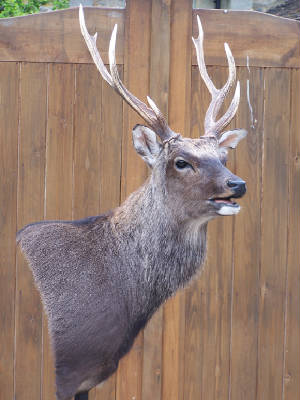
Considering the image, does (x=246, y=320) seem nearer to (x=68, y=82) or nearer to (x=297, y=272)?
(x=297, y=272)

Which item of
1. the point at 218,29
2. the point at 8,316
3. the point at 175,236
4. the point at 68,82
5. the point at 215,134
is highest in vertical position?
the point at 218,29

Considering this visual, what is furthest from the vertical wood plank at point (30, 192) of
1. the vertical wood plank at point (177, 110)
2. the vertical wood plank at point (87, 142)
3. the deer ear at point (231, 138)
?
the deer ear at point (231, 138)

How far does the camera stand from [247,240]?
11.3 ft

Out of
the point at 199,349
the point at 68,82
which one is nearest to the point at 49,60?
the point at 68,82

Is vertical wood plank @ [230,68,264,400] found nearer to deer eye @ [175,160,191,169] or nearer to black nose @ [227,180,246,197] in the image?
deer eye @ [175,160,191,169]

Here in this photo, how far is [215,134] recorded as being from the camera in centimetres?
255

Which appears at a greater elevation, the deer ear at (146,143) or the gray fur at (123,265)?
the deer ear at (146,143)

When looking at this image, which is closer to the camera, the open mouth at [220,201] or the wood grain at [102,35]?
the open mouth at [220,201]

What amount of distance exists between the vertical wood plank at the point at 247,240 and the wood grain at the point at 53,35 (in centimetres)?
95

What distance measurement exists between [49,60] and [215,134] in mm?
1365

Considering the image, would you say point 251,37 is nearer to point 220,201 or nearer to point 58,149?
point 58,149

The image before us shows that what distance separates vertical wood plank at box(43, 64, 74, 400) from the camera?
3332 millimetres

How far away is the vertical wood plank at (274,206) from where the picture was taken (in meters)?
3.47

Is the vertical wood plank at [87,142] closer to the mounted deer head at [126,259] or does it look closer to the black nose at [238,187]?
the mounted deer head at [126,259]
